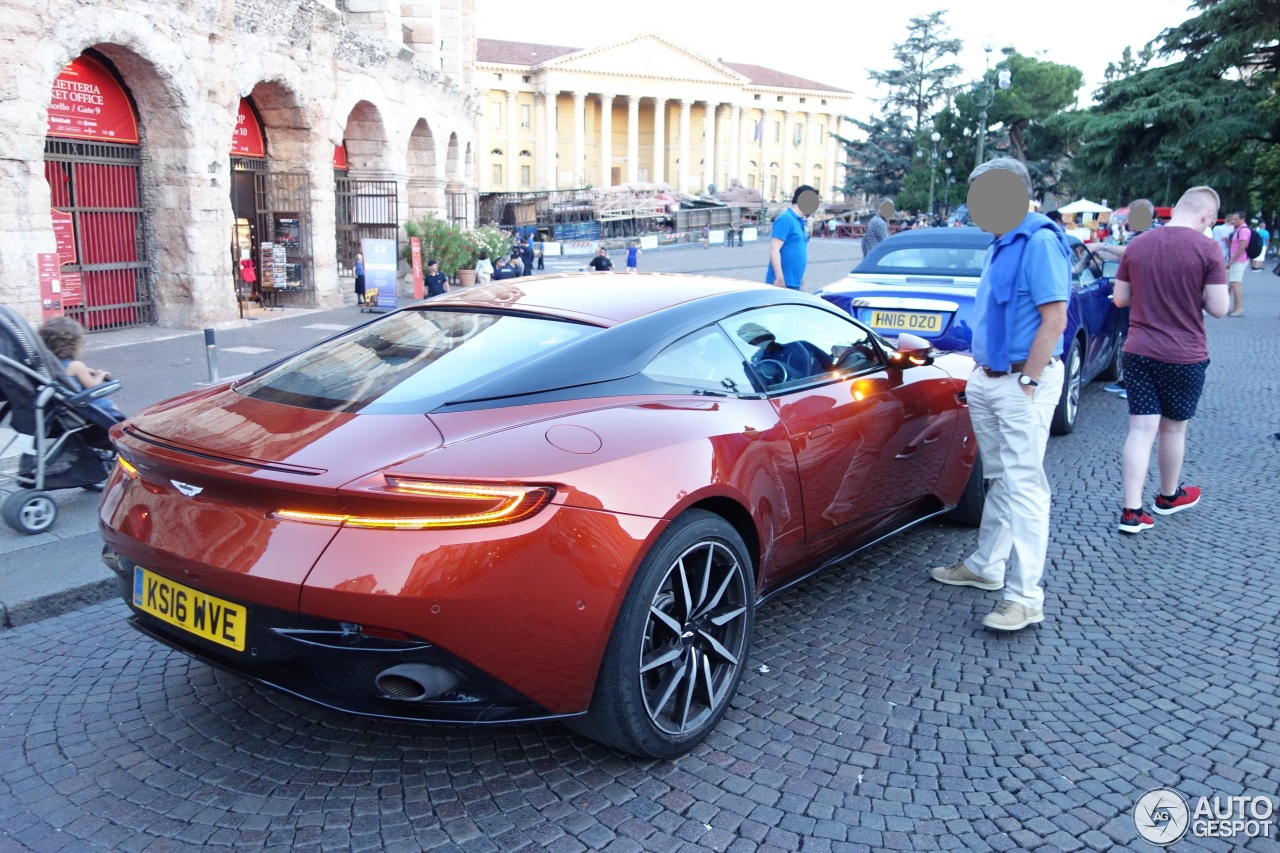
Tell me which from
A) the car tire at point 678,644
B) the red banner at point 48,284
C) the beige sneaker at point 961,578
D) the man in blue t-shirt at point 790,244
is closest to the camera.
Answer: the car tire at point 678,644

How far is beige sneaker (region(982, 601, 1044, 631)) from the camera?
4000 mm

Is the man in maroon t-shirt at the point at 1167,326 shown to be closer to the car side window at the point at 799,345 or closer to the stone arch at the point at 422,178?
the car side window at the point at 799,345

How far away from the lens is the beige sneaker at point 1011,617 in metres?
4.00

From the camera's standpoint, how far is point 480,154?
91250 mm

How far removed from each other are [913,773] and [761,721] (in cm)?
55

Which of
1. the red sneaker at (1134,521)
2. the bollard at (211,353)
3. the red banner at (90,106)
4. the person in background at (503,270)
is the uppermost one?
the red banner at (90,106)

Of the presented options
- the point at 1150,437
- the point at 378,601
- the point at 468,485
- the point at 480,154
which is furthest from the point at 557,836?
the point at 480,154

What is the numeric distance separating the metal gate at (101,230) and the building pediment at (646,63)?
82703 millimetres

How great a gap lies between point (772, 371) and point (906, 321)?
416cm

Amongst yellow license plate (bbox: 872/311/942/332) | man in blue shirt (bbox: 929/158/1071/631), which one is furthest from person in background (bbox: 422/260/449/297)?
man in blue shirt (bbox: 929/158/1071/631)

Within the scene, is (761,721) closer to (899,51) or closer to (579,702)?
(579,702)

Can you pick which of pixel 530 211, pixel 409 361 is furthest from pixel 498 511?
pixel 530 211

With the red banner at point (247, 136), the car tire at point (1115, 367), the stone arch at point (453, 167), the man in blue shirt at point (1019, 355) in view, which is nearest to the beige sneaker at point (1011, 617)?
the man in blue shirt at point (1019, 355)

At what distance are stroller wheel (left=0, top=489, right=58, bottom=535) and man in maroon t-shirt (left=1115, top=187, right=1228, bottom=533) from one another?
6.07 meters
